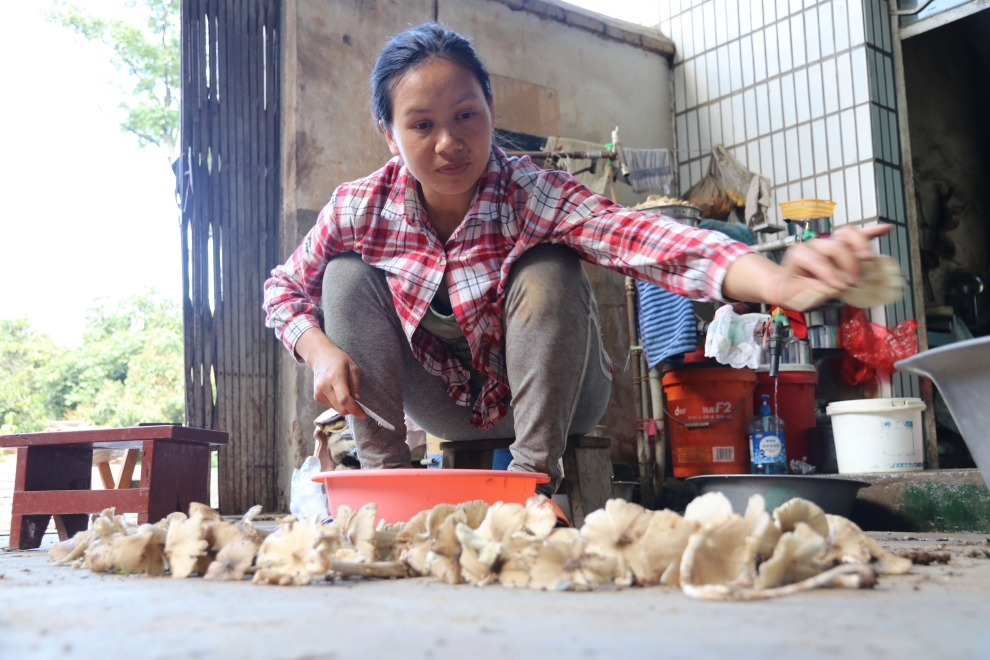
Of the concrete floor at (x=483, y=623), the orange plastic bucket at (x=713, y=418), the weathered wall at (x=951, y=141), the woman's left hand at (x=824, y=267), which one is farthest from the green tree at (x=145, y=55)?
the concrete floor at (x=483, y=623)

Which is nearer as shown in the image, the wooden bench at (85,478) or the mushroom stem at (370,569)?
the mushroom stem at (370,569)

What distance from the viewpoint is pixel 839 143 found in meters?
4.15

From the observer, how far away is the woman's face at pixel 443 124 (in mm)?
1537

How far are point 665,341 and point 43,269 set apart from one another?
46.5 feet

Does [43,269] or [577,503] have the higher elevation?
[43,269]

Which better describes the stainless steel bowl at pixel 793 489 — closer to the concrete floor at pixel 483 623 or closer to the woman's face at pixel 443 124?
the woman's face at pixel 443 124

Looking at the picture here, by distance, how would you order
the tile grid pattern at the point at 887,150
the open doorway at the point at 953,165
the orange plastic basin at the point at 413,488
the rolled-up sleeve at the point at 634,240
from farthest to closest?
the open doorway at the point at 953,165 < the tile grid pattern at the point at 887,150 < the rolled-up sleeve at the point at 634,240 < the orange plastic basin at the point at 413,488

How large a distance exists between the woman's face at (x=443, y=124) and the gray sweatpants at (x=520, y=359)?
217 millimetres

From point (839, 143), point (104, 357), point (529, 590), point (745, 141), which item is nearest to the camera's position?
point (529, 590)

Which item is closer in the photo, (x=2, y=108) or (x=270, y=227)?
(x=270, y=227)

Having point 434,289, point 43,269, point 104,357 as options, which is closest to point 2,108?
point 43,269

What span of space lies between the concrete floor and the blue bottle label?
2485 millimetres

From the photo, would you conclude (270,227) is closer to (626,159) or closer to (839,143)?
(626,159)

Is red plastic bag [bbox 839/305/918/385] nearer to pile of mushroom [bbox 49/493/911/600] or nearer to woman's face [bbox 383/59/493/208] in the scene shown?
woman's face [bbox 383/59/493/208]
